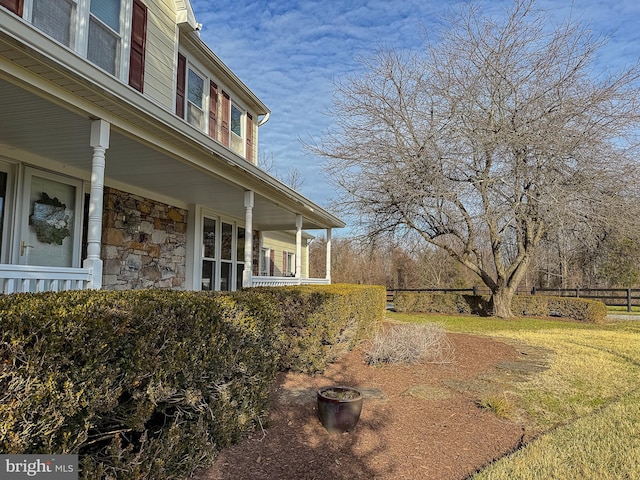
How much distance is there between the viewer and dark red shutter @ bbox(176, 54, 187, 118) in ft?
27.2

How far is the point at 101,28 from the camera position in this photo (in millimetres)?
6086

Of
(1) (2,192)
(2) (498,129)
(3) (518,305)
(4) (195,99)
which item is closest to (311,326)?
(1) (2,192)

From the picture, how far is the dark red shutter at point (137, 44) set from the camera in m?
6.73

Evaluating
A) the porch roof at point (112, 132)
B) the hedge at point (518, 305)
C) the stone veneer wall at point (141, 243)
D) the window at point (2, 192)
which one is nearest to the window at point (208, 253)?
the stone veneer wall at point (141, 243)

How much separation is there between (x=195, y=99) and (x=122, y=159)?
382cm

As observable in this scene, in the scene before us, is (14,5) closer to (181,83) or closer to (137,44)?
(137,44)

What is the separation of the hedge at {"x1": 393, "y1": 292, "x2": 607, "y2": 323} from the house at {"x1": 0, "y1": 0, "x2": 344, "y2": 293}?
744 cm

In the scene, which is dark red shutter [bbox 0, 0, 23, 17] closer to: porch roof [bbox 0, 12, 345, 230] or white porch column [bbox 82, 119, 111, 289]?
porch roof [bbox 0, 12, 345, 230]

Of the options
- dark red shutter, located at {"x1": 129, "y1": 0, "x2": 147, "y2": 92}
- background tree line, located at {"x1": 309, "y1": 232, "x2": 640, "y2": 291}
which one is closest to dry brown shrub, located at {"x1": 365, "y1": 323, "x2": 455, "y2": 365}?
dark red shutter, located at {"x1": 129, "y1": 0, "x2": 147, "y2": 92}

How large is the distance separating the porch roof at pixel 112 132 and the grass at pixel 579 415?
14.7 ft

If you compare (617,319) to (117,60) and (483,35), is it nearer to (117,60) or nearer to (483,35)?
(483,35)

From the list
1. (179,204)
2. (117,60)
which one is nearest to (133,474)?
(117,60)

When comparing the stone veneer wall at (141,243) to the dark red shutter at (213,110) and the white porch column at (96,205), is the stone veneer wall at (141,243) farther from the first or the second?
the white porch column at (96,205)

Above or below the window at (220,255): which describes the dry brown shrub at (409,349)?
below
